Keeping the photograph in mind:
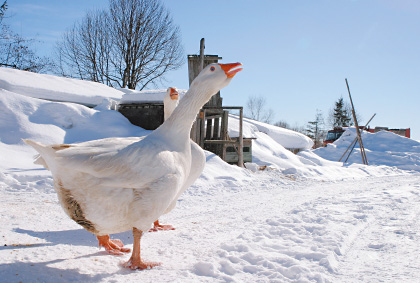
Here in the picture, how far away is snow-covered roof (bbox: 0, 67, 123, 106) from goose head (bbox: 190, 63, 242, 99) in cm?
1068

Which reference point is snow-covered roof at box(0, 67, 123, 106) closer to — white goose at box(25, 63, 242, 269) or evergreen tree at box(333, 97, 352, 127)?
white goose at box(25, 63, 242, 269)

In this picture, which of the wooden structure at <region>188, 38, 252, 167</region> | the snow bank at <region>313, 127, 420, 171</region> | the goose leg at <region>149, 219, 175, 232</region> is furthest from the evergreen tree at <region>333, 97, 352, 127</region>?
the goose leg at <region>149, 219, 175, 232</region>

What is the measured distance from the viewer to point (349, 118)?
5088cm

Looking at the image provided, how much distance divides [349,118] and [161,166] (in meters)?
54.0

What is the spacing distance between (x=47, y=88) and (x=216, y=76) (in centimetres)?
1121

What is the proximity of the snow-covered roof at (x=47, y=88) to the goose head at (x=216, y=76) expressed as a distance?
35.0ft

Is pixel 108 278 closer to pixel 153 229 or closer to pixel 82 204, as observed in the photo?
pixel 82 204

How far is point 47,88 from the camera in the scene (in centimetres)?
1184

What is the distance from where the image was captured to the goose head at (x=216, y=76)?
2.65 meters

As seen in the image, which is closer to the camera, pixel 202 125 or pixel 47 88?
pixel 47 88

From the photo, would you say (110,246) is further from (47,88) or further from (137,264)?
(47,88)

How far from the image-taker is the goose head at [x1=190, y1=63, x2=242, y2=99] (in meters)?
2.65

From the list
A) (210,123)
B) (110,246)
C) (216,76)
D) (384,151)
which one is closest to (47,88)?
(210,123)

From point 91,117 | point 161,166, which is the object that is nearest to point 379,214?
point 161,166
